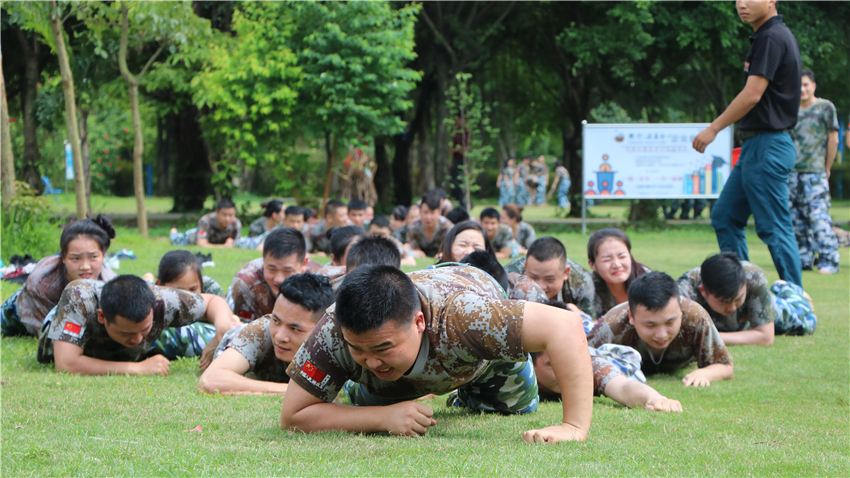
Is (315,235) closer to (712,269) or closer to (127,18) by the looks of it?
(127,18)

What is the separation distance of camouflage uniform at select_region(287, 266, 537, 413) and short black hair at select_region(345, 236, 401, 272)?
57.2 inches

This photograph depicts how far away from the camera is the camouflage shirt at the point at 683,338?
480 cm

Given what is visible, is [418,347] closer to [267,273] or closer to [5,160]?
[267,273]

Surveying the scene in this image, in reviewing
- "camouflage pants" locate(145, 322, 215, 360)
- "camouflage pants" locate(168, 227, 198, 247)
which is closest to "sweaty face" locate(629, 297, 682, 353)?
"camouflage pants" locate(145, 322, 215, 360)

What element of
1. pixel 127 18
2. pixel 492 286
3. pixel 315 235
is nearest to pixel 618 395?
pixel 492 286

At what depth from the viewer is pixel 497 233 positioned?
34.5ft

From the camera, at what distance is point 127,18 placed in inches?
454

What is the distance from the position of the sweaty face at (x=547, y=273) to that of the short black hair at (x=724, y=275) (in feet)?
3.33

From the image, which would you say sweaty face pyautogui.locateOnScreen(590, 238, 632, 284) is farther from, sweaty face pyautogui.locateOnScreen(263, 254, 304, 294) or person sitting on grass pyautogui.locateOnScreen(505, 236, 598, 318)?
sweaty face pyautogui.locateOnScreen(263, 254, 304, 294)

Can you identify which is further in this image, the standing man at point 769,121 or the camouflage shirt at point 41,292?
the standing man at point 769,121

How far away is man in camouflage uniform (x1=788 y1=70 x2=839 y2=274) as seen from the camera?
920cm

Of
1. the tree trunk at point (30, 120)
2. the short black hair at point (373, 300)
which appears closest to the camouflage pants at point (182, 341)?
the short black hair at point (373, 300)

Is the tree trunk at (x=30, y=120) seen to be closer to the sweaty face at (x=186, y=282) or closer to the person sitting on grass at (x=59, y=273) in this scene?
the person sitting on grass at (x=59, y=273)

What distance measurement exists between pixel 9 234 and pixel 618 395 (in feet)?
25.0
